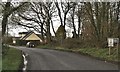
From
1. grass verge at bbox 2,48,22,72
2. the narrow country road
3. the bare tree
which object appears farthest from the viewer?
the bare tree

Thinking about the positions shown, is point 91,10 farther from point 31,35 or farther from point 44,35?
point 31,35

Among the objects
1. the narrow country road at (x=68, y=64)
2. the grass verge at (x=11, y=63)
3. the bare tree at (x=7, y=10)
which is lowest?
the narrow country road at (x=68, y=64)

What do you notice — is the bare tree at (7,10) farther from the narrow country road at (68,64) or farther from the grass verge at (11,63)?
the narrow country road at (68,64)

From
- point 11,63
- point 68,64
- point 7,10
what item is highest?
point 7,10

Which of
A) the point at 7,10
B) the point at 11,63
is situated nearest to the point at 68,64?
the point at 11,63

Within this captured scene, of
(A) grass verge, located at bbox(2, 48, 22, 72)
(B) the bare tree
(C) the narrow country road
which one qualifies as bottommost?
(C) the narrow country road

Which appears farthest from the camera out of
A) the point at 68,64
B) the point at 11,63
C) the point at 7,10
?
the point at 7,10

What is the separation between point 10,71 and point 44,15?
46361mm

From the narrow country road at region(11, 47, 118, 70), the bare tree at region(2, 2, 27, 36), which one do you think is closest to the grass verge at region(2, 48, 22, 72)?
the narrow country road at region(11, 47, 118, 70)

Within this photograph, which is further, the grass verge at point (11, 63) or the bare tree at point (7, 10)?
the bare tree at point (7, 10)

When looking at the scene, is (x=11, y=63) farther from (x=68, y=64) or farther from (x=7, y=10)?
(x=7, y=10)

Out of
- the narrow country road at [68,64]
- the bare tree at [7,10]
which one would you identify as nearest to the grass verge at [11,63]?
the narrow country road at [68,64]

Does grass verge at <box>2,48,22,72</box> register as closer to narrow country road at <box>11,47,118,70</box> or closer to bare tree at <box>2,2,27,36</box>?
narrow country road at <box>11,47,118,70</box>

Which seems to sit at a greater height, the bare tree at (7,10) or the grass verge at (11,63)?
the bare tree at (7,10)
